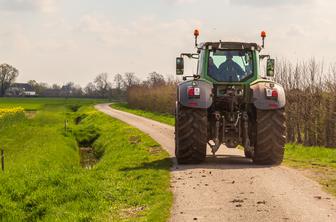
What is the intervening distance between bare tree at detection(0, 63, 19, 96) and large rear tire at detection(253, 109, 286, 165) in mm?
145618

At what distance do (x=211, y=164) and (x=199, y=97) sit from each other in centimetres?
188

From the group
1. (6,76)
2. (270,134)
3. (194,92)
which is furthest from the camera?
(6,76)

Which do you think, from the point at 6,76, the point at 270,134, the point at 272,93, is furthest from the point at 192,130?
the point at 6,76

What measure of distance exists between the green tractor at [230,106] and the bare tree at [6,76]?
14439 centimetres

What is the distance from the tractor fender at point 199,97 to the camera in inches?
536

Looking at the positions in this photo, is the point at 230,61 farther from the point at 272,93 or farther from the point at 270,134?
the point at 270,134

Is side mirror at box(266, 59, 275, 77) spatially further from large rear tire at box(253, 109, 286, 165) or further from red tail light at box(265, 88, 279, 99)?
large rear tire at box(253, 109, 286, 165)

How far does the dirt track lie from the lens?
846 cm

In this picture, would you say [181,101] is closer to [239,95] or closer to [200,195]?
[239,95]

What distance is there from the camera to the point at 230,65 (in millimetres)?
14664

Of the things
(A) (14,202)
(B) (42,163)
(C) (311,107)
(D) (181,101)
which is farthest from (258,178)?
(C) (311,107)

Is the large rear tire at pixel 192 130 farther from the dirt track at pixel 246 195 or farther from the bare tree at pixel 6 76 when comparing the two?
the bare tree at pixel 6 76

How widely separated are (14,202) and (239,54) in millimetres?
6904

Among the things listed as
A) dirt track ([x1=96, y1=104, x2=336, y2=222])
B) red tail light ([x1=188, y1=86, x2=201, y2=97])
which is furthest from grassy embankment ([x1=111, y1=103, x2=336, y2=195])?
red tail light ([x1=188, y1=86, x2=201, y2=97])
